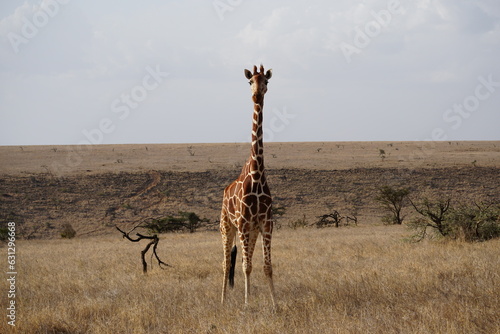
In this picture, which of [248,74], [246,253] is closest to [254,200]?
[246,253]

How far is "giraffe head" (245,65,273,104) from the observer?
24.5 feet

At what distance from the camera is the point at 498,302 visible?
19.4 ft

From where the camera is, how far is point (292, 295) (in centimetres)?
752

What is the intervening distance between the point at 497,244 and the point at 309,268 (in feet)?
15.7

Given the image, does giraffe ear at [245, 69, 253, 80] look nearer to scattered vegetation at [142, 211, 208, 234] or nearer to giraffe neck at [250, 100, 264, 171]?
giraffe neck at [250, 100, 264, 171]

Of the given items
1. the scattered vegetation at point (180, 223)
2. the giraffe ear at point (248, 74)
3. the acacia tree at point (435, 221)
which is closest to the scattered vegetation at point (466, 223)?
the acacia tree at point (435, 221)

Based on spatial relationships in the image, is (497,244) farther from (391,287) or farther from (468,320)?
(468,320)

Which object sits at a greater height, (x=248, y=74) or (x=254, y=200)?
(x=248, y=74)

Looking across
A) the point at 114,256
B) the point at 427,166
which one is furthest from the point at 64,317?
the point at 427,166

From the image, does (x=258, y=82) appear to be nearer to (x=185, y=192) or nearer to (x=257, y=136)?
(x=257, y=136)

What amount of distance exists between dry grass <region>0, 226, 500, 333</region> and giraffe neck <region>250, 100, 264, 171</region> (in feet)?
6.79

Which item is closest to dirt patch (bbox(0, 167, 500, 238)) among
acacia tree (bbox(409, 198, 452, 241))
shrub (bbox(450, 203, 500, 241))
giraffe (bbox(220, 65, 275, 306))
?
acacia tree (bbox(409, 198, 452, 241))

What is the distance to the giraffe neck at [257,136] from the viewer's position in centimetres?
756

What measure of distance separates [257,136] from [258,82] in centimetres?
82
